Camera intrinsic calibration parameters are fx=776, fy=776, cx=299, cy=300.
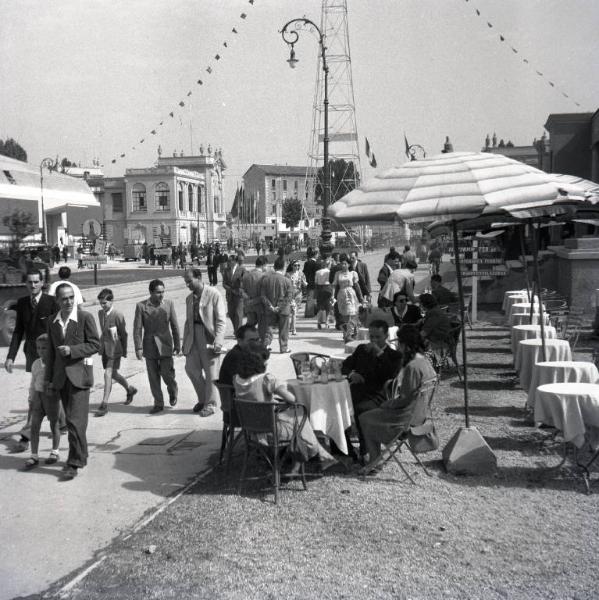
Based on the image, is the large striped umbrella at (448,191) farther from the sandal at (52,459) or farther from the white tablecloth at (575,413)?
the sandal at (52,459)

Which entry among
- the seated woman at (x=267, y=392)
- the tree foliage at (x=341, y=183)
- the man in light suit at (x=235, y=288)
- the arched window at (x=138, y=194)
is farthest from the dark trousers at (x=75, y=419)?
the arched window at (x=138, y=194)

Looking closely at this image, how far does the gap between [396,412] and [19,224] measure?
20357 mm

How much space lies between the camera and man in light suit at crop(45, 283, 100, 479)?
6949 mm

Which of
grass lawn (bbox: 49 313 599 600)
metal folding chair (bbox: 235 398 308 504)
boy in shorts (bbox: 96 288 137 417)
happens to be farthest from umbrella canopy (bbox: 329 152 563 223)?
boy in shorts (bbox: 96 288 137 417)

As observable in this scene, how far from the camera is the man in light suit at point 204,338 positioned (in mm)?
9344

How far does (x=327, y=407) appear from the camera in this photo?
683 cm

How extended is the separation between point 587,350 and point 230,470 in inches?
340

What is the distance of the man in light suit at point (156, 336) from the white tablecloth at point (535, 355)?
423cm

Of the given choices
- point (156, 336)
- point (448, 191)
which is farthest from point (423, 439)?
point (156, 336)

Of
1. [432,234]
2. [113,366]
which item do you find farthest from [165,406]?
[432,234]

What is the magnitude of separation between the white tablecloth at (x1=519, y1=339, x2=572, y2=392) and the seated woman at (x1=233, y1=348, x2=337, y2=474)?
12.3ft

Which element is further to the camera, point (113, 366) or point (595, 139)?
point (595, 139)

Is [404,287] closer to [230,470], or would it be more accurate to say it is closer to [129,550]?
[230,470]

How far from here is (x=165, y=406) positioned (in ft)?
32.4
